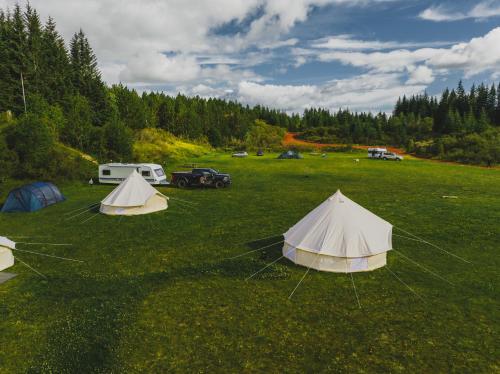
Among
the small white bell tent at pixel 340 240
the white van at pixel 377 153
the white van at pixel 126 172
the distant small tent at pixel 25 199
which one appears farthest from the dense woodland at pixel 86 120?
the small white bell tent at pixel 340 240

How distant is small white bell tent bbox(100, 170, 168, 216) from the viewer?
1872 centimetres

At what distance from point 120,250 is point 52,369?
7.06 metres

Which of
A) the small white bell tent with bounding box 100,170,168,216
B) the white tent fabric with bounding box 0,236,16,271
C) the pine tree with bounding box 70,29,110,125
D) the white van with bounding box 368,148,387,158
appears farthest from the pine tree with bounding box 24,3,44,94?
the white van with bounding box 368,148,387,158

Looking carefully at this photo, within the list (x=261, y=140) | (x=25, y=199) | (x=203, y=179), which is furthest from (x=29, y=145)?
(x=261, y=140)

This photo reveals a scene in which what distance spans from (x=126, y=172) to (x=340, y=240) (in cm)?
2370

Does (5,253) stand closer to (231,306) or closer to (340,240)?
(231,306)

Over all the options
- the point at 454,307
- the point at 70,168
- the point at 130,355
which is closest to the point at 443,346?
the point at 454,307

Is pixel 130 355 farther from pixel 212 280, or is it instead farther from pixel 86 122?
pixel 86 122

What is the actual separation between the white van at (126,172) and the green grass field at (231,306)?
37.5 ft

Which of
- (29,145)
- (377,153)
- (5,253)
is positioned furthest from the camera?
(377,153)

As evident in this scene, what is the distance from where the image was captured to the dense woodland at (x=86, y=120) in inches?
1161

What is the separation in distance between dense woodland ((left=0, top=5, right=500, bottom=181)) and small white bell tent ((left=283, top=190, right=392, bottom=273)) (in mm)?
27019

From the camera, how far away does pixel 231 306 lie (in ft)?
30.4

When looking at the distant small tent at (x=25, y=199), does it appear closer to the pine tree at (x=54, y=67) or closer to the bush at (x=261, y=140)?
the pine tree at (x=54, y=67)
